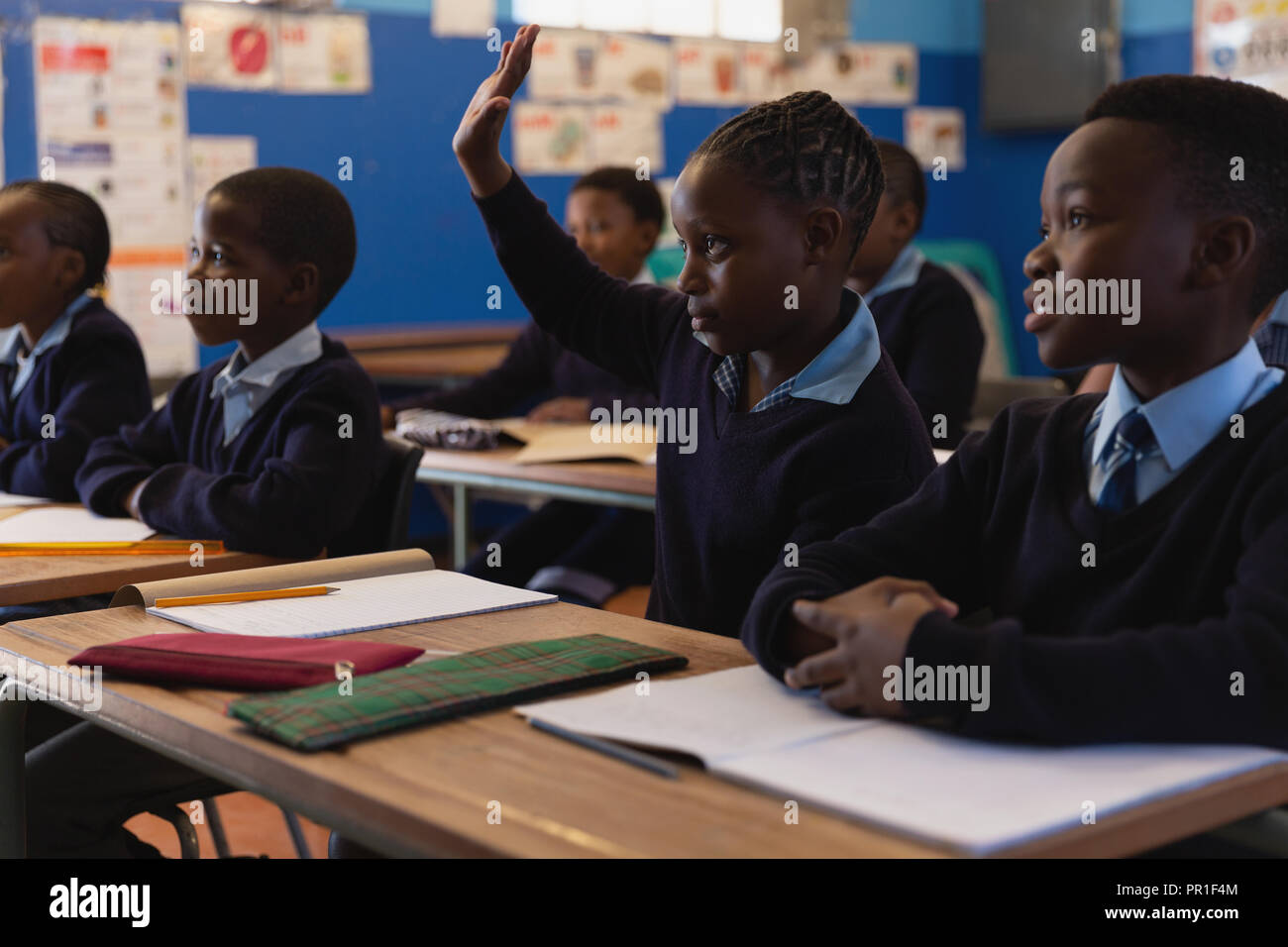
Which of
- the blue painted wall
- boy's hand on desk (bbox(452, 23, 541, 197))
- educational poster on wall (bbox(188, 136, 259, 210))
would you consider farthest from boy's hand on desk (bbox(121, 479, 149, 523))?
educational poster on wall (bbox(188, 136, 259, 210))

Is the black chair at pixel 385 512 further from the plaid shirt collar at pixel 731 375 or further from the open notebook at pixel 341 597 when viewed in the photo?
the plaid shirt collar at pixel 731 375

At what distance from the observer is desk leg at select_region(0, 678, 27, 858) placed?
1.22 m

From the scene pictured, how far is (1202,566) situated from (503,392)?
2710mm

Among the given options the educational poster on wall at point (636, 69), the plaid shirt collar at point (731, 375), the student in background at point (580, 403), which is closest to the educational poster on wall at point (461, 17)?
the educational poster on wall at point (636, 69)

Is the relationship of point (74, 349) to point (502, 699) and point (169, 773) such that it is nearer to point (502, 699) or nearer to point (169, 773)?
point (169, 773)

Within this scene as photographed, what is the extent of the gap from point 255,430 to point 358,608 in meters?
0.78

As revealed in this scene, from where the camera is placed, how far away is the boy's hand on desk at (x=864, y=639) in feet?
3.10

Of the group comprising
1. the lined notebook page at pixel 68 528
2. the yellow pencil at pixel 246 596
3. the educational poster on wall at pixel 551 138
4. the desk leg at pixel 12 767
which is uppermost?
the educational poster on wall at pixel 551 138

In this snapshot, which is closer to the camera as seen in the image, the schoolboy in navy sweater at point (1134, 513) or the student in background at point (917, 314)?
the schoolboy in navy sweater at point (1134, 513)

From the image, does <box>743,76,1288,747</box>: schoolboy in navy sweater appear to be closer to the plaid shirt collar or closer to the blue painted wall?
the plaid shirt collar

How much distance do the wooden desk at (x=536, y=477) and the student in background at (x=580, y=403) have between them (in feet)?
0.56

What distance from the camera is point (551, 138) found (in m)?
5.39

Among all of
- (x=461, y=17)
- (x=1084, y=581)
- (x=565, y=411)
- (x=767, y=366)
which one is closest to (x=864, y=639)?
(x=1084, y=581)

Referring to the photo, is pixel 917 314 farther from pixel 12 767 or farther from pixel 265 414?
pixel 12 767
